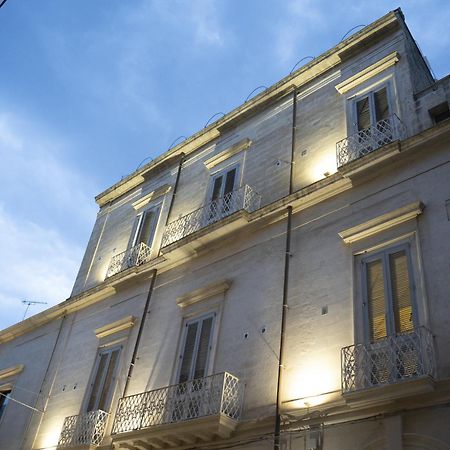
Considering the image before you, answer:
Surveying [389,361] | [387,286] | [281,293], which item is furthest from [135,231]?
[389,361]

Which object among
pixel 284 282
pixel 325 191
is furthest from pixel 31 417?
pixel 325 191

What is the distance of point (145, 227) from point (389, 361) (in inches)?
437

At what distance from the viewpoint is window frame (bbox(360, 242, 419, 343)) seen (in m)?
9.92

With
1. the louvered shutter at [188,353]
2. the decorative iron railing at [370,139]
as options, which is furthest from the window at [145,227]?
the decorative iron railing at [370,139]

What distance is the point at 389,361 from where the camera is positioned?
913 centimetres

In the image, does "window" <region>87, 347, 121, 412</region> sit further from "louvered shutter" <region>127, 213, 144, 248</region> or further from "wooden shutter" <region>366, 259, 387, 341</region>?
"wooden shutter" <region>366, 259, 387, 341</region>

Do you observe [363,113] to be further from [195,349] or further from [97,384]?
[97,384]

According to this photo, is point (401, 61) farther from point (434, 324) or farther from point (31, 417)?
point (31, 417)

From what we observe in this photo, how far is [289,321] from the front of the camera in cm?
1181

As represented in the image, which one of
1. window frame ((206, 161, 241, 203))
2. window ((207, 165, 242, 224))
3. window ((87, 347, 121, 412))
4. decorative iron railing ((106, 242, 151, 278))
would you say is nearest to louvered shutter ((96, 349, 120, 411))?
window ((87, 347, 121, 412))

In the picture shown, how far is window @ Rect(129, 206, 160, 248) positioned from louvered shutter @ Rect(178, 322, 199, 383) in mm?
4696

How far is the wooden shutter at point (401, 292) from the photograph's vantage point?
9.88m

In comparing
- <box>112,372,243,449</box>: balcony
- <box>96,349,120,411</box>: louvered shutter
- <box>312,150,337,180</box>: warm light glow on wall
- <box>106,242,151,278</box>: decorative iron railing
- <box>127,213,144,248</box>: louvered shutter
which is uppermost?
<box>127,213,144,248</box>: louvered shutter

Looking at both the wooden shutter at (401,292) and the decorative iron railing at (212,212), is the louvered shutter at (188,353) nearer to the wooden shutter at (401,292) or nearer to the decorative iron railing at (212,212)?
the decorative iron railing at (212,212)
